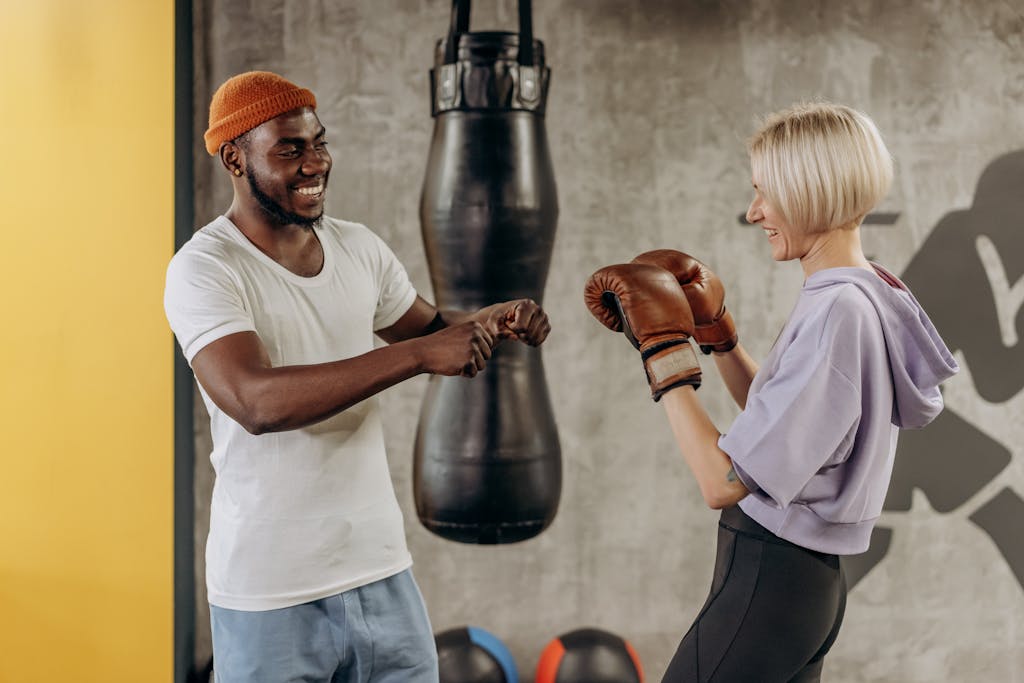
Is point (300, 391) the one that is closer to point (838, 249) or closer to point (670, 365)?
point (670, 365)

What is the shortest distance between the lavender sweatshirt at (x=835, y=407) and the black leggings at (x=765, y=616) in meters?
0.03

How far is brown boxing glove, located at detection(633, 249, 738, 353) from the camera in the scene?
1.83 meters

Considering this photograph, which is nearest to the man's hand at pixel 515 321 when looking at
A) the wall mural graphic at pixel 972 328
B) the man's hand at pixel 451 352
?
the man's hand at pixel 451 352

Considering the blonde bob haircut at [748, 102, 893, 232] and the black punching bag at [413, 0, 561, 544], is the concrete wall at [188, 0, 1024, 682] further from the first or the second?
the blonde bob haircut at [748, 102, 893, 232]

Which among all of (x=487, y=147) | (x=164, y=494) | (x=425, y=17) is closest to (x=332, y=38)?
(x=425, y=17)

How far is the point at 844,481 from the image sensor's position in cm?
146

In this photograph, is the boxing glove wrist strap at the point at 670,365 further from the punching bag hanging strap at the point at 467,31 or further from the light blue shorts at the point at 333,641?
the punching bag hanging strap at the point at 467,31

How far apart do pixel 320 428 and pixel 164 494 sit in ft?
5.17

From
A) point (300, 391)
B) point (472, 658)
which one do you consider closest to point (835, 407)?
point (300, 391)

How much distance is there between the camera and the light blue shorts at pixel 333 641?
152 cm

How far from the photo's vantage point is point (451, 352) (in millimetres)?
1536

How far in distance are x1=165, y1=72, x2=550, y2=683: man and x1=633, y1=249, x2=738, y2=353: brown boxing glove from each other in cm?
30

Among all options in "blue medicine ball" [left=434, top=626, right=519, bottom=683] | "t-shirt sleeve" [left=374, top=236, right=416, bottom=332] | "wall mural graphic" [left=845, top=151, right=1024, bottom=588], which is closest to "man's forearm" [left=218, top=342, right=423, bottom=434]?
"t-shirt sleeve" [left=374, top=236, right=416, bottom=332]

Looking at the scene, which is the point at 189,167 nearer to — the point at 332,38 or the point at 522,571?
the point at 332,38
